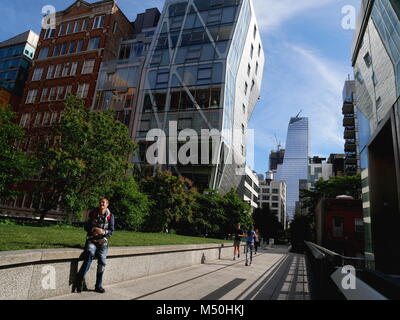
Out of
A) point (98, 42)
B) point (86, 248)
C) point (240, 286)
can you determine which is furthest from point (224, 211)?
point (98, 42)

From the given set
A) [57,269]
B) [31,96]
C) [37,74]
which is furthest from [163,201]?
[37,74]

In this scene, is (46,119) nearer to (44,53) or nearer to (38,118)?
(38,118)

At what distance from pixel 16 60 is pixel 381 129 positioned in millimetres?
60603

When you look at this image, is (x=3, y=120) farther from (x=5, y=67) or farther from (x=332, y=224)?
(x=5, y=67)

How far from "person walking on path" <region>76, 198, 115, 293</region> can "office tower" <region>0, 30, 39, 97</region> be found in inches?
2130

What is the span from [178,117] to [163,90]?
5028 mm

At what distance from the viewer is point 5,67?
51.4 meters

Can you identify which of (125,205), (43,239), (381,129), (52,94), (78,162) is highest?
(52,94)

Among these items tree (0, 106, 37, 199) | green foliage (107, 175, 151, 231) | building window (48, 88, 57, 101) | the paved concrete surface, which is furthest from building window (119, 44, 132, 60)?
the paved concrete surface

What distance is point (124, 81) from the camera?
39.3m

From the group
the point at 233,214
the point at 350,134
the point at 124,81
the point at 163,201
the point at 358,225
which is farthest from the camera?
the point at 350,134

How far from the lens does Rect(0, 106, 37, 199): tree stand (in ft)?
45.0

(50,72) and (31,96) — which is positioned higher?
(50,72)

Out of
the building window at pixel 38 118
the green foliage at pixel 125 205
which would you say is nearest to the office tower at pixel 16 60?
the building window at pixel 38 118
